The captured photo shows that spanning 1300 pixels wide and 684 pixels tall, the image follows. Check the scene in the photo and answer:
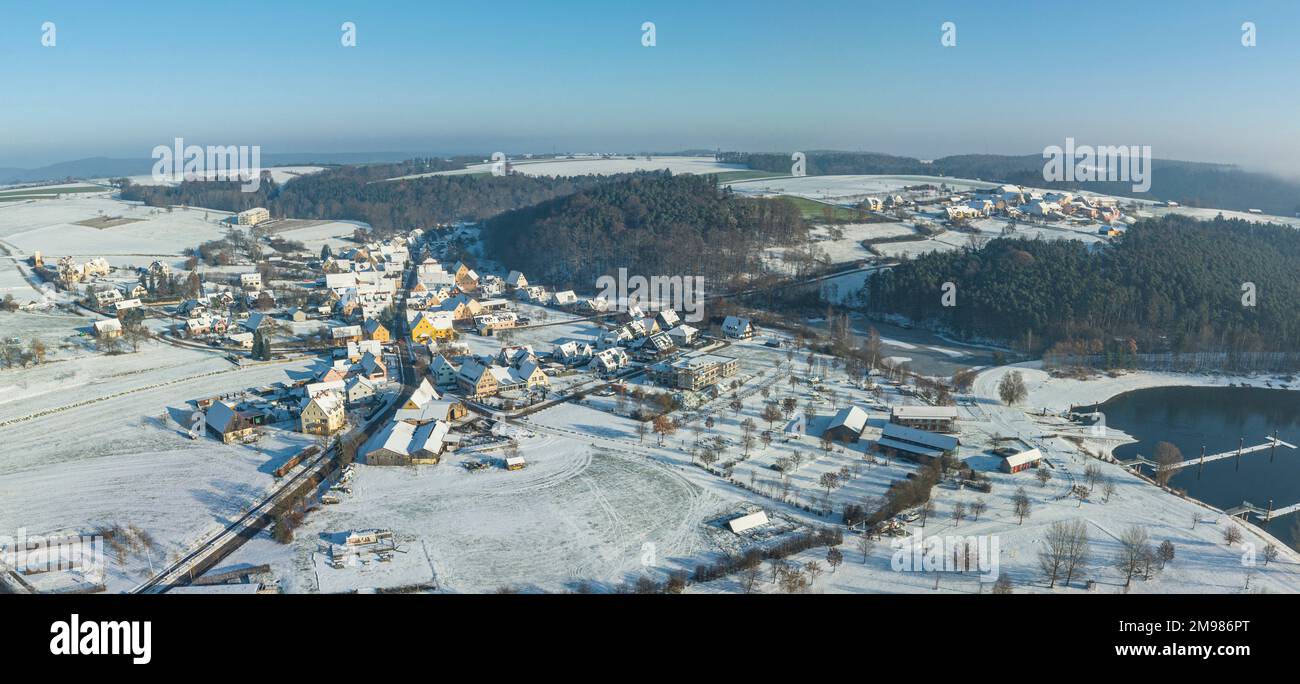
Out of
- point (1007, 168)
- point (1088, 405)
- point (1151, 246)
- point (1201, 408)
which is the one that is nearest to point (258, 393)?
point (1088, 405)

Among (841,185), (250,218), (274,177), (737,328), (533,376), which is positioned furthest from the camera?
(274,177)

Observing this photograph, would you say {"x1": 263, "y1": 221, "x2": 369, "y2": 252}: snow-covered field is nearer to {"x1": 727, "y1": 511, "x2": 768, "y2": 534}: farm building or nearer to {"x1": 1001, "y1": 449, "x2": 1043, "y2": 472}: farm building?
{"x1": 727, "y1": 511, "x2": 768, "y2": 534}: farm building

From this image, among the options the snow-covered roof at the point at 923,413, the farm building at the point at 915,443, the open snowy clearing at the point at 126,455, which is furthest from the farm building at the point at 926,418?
the open snowy clearing at the point at 126,455

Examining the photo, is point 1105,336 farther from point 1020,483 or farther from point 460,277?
point 460,277

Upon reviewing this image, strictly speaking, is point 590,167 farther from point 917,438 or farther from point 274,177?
A: point 917,438

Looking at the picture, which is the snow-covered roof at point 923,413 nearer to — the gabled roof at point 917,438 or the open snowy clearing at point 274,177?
the gabled roof at point 917,438

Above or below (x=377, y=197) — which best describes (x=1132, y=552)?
below

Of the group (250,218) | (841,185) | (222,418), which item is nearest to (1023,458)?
(222,418)
